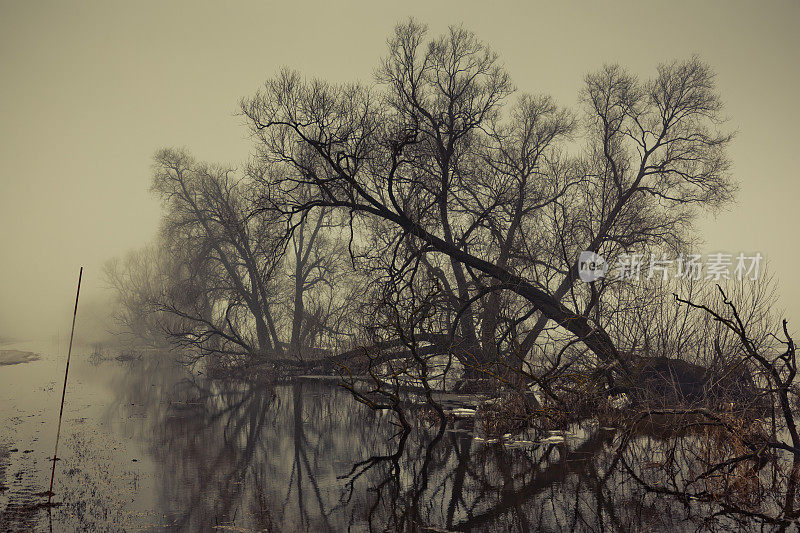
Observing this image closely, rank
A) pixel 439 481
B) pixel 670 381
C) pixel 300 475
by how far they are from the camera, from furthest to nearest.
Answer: pixel 670 381
pixel 300 475
pixel 439 481

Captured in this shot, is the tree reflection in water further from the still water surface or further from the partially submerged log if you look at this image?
the partially submerged log

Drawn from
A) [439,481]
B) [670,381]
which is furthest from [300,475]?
[670,381]

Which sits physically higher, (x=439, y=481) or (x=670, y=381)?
(x=670, y=381)

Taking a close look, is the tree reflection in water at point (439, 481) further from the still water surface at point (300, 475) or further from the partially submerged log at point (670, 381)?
the partially submerged log at point (670, 381)

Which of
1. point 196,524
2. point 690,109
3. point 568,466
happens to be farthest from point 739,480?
point 690,109

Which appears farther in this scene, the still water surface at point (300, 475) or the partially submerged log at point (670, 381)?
the partially submerged log at point (670, 381)

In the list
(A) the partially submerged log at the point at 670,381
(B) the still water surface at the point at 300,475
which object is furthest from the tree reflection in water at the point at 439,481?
(A) the partially submerged log at the point at 670,381

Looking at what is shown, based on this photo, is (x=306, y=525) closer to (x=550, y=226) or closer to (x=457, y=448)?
(x=457, y=448)

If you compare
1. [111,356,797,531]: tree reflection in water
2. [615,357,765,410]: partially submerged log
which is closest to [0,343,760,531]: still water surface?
[111,356,797,531]: tree reflection in water

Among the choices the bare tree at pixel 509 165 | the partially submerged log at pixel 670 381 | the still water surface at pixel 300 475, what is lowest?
the still water surface at pixel 300 475

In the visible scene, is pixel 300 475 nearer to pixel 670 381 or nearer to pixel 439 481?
pixel 439 481

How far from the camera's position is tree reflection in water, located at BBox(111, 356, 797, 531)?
7094 millimetres

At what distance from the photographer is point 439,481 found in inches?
345

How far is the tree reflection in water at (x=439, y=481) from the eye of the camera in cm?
709
